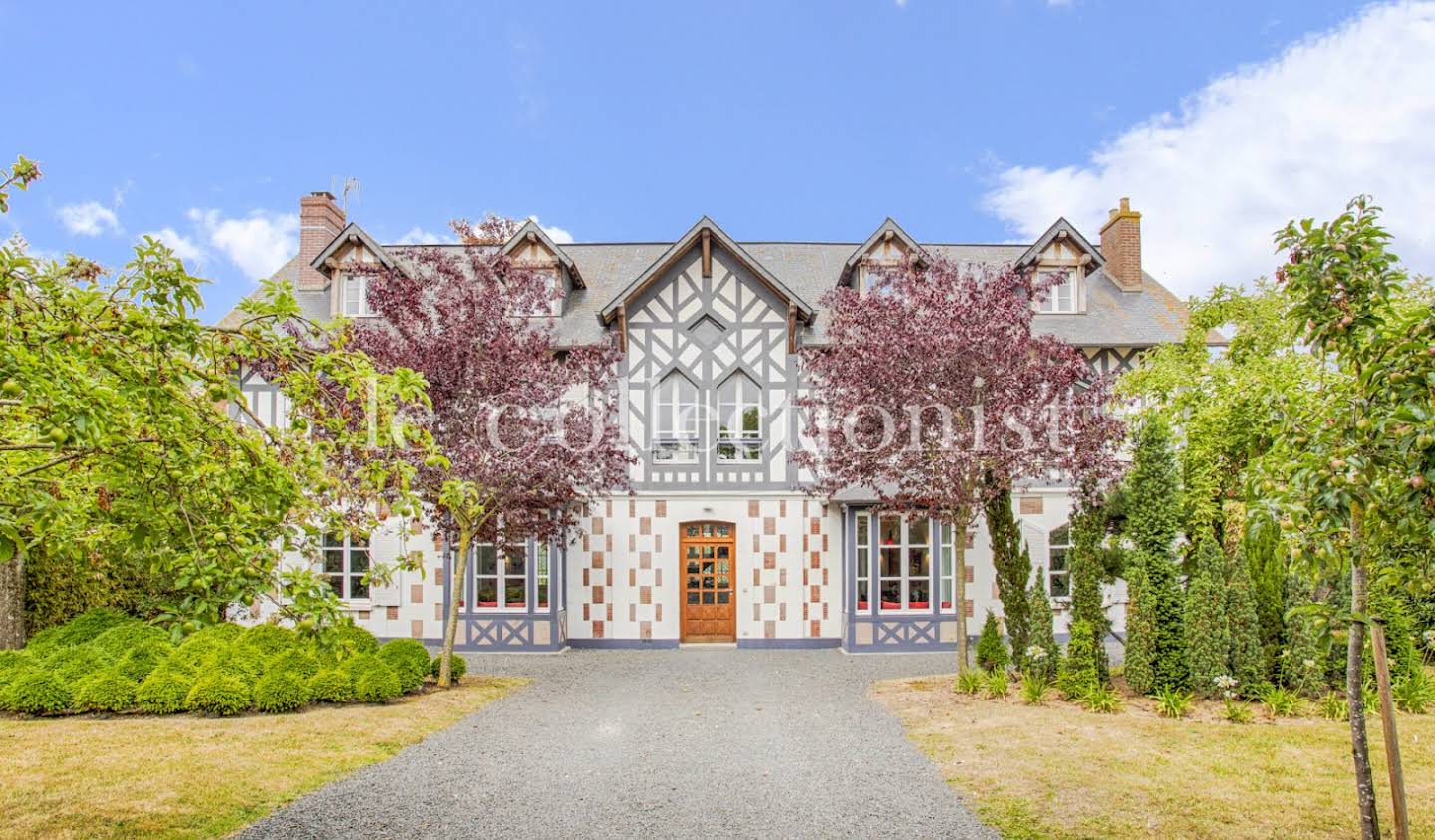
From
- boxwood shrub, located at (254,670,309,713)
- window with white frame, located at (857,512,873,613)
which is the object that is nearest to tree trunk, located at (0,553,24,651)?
boxwood shrub, located at (254,670,309,713)

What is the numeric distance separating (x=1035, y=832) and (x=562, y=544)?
27.3ft

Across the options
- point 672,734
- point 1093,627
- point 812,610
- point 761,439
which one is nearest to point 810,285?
point 761,439

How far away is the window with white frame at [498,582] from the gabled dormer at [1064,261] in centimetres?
1004

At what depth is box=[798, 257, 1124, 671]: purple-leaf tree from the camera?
1073cm

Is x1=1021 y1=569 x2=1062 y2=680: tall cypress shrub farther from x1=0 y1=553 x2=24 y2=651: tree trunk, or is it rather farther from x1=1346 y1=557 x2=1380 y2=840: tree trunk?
x1=0 y1=553 x2=24 y2=651: tree trunk

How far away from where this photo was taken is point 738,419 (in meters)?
15.8

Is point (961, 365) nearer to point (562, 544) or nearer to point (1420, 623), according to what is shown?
point (562, 544)

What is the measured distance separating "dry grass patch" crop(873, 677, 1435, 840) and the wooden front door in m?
5.79

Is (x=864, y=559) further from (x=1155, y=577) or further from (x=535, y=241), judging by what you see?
(x=535, y=241)

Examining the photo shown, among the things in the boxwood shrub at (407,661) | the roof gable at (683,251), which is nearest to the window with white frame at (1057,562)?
the roof gable at (683,251)

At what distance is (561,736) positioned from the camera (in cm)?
897

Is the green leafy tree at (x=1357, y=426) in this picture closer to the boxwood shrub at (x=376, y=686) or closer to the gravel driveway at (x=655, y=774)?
the gravel driveway at (x=655, y=774)

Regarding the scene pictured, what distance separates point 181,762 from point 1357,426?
8472 millimetres

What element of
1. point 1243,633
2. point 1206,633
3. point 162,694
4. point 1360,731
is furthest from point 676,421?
point 1360,731
